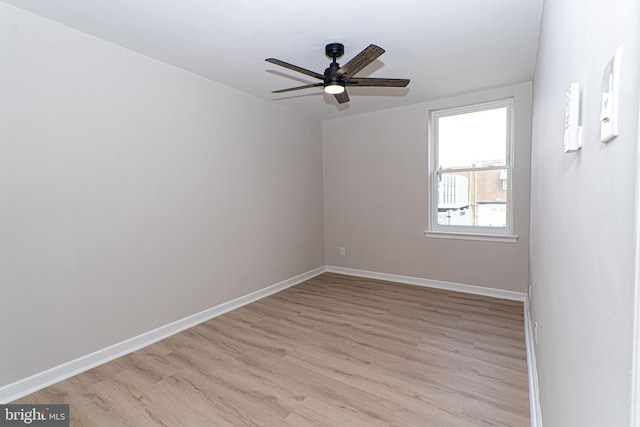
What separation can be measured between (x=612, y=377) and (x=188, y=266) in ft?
10.9

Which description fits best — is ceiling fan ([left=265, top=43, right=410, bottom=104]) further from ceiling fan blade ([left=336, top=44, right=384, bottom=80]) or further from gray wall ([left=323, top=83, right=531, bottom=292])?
gray wall ([left=323, top=83, right=531, bottom=292])

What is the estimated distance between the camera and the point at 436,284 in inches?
173

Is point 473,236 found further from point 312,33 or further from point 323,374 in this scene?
point 312,33

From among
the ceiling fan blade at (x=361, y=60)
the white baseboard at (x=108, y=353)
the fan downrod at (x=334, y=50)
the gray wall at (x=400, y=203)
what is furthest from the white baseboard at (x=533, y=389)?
the white baseboard at (x=108, y=353)

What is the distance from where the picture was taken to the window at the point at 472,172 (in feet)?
12.9

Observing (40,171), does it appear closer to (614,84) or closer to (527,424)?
(614,84)

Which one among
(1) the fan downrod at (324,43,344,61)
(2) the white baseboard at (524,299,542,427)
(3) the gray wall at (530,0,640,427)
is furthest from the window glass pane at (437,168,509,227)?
(3) the gray wall at (530,0,640,427)

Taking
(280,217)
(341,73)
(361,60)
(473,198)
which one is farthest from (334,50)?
(473,198)

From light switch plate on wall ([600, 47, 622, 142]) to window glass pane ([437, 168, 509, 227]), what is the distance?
3.80m

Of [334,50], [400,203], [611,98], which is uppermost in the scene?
[334,50]

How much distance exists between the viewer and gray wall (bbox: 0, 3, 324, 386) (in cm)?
219

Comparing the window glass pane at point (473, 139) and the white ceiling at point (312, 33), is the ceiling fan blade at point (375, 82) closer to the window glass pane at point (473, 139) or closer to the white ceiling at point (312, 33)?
the white ceiling at point (312, 33)

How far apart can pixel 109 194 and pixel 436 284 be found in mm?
3973

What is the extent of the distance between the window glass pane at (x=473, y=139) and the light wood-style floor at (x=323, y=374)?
6.12 feet
